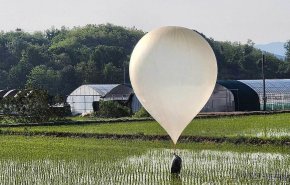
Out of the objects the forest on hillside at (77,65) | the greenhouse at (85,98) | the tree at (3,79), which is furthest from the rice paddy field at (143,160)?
the tree at (3,79)

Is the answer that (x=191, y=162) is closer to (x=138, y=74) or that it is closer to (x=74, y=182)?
(x=138, y=74)

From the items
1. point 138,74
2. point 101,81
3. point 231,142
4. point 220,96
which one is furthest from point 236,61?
point 138,74

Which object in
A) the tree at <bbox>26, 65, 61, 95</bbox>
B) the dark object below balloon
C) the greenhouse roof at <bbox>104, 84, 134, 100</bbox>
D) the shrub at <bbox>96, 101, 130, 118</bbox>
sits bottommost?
the dark object below balloon

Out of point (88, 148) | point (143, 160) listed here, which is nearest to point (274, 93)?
point (88, 148)

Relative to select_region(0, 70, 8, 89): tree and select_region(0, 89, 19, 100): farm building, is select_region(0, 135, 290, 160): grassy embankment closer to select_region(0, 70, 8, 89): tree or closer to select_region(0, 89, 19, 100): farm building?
select_region(0, 89, 19, 100): farm building

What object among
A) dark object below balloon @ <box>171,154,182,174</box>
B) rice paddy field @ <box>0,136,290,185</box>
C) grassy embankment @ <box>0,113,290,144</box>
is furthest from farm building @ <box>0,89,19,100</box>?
dark object below balloon @ <box>171,154,182,174</box>
